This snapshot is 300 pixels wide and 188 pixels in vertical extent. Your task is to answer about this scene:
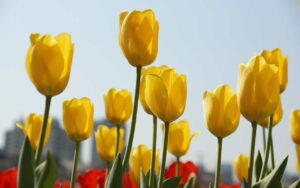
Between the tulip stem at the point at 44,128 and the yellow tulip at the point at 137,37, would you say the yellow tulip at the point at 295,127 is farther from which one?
the tulip stem at the point at 44,128

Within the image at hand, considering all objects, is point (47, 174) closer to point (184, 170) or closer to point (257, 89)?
point (257, 89)

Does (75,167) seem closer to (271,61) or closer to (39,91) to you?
(39,91)

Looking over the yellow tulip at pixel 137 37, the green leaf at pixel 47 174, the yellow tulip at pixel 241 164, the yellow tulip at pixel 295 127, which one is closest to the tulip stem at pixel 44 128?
the green leaf at pixel 47 174

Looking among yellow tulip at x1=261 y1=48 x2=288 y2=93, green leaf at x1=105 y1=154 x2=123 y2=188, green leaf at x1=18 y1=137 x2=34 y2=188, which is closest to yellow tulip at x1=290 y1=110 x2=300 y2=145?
yellow tulip at x1=261 y1=48 x2=288 y2=93

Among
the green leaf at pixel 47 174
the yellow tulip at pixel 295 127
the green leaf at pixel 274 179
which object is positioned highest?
the yellow tulip at pixel 295 127

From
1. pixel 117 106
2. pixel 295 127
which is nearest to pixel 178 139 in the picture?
pixel 117 106

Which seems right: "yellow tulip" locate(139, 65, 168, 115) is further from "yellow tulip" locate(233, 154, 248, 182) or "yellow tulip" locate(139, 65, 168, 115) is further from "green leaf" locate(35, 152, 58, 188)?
"yellow tulip" locate(233, 154, 248, 182)

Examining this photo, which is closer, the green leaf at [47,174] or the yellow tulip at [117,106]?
the green leaf at [47,174]
